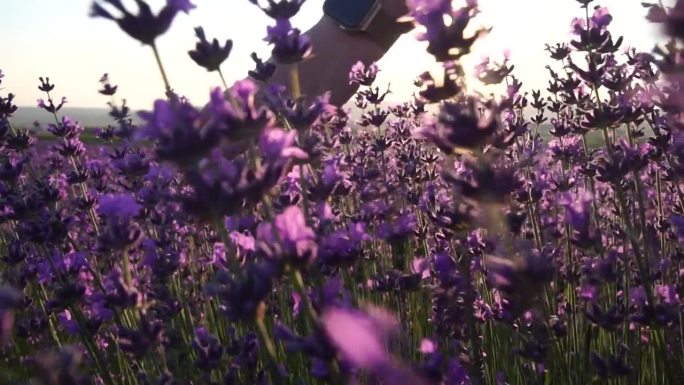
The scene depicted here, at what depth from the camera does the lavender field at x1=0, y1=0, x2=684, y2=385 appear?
4.57 ft

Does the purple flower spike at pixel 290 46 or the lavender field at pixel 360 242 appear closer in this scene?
the lavender field at pixel 360 242

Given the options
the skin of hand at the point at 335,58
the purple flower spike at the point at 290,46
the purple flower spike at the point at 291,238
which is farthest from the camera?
the skin of hand at the point at 335,58

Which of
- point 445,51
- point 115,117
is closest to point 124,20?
point 445,51

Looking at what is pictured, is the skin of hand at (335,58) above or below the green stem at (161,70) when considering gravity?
below

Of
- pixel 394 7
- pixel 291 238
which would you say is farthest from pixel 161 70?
pixel 394 7

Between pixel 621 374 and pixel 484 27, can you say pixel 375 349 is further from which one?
pixel 621 374

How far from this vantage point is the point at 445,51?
169 centimetres

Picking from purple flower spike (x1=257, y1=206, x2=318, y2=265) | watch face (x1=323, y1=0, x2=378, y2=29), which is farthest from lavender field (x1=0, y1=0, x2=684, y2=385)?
watch face (x1=323, y1=0, x2=378, y2=29)

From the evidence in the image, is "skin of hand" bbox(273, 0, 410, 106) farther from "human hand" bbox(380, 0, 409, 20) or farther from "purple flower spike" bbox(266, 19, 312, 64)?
"purple flower spike" bbox(266, 19, 312, 64)

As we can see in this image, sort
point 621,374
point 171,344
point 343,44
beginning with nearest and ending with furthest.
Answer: point 621,374 → point 171,344 → point 343,44

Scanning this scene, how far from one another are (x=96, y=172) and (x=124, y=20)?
349 centimetres

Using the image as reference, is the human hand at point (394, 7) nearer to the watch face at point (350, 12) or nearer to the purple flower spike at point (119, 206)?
the watch face at point (350, 12)

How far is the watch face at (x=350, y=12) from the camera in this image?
3998 millimetres

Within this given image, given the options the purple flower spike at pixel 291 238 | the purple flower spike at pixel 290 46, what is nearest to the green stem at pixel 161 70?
the purple flower spike at pixel 291 238
